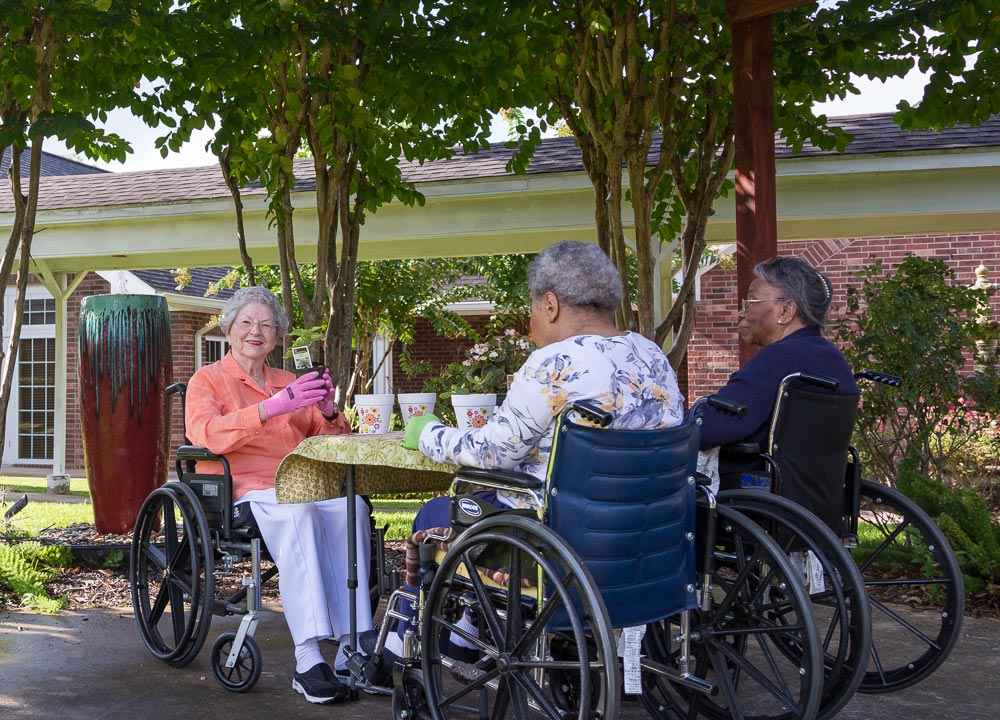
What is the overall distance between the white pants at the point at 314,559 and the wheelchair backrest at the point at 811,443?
52.3 inches

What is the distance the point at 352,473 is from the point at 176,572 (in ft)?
3.03

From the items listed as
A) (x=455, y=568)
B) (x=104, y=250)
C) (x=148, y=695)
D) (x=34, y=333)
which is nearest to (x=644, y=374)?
(x=455, y=568)

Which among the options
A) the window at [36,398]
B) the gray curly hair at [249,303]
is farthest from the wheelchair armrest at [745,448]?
the window at [36,398]

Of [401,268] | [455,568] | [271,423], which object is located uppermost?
[401,268]

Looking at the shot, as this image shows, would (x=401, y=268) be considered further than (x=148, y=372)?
Yes

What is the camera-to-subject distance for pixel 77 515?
7887mm

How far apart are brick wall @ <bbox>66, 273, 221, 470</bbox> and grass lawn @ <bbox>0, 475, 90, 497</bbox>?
927 millimetres

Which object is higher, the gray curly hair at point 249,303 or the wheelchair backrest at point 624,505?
the gray curly hair at point 249,303

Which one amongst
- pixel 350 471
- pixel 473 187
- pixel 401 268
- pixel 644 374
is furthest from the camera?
pixel 401 268

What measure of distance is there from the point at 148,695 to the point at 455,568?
134 cm

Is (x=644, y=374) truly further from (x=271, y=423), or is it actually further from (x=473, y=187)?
(x=473, y=187)

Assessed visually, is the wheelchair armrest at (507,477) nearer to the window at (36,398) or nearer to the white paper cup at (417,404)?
→ the white paper cup at (417,404)

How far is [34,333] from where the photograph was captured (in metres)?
15.1

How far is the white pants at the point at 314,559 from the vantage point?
3.35 meters
